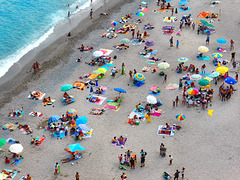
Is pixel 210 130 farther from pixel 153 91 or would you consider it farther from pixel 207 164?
pixel 153 91

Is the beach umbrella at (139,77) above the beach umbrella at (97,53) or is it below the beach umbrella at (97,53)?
below

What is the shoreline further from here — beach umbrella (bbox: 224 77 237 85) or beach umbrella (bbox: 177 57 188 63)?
beach umbrella (bbox: 224 77 237 85)

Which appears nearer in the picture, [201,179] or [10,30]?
[201,179]

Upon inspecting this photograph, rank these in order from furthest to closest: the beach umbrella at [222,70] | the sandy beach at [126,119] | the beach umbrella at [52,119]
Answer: the beach umbrella at [222,70] → the beach umbrella at [52,119] → the sandy beach at [126,119]

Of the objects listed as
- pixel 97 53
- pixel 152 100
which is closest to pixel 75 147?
pixel 152 100

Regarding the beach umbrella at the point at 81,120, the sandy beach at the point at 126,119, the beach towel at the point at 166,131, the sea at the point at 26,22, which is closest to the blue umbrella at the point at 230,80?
the sandy beach at the point at 126,119

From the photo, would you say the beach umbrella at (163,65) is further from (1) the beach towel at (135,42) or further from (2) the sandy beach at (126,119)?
(1) the beach towel at (135,42)

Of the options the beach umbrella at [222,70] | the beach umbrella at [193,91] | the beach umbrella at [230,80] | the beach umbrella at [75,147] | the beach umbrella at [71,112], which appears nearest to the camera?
the beach umbrella at [75,147]

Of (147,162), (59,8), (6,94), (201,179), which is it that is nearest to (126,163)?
(147,162)
